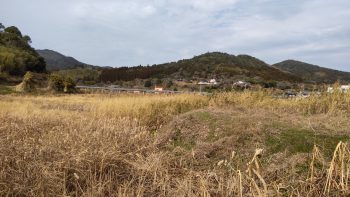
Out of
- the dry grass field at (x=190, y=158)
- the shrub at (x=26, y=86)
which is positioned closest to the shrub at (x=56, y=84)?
the shrub at (x=26, y=86)

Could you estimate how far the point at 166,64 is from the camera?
8194 centimetres

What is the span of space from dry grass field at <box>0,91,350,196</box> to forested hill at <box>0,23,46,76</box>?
37.6 m

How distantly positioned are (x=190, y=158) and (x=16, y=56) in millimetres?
48507

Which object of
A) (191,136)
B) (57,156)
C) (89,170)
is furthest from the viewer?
(191,136)

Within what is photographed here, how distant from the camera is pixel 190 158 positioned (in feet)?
20.7

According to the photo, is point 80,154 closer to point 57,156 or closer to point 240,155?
point 57,156

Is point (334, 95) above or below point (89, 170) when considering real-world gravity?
above

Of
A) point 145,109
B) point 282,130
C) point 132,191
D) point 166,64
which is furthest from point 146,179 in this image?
point 166,64

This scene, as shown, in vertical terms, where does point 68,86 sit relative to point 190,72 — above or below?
below

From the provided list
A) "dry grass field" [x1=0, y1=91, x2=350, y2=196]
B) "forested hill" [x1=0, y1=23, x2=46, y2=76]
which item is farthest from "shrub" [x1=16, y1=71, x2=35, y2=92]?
"dry grass field" [x1=0, y1=91, x2=350, y2=196]

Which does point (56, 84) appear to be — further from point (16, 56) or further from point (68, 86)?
point (16, 56)

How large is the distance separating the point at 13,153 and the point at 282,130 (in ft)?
14.9

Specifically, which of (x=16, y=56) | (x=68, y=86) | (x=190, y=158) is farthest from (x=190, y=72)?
(x=190, y=158)

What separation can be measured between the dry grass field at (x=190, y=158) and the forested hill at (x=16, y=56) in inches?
1480
